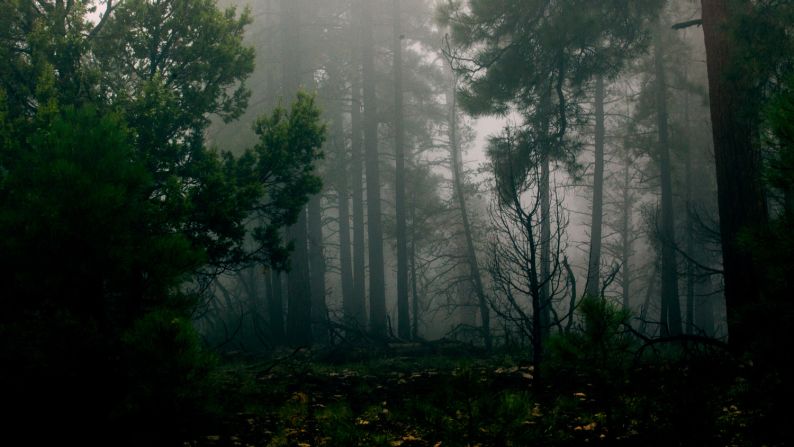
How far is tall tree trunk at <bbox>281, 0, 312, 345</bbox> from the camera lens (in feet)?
48.0

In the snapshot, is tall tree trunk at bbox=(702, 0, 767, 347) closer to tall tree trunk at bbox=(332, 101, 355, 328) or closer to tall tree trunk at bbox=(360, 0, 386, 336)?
tall tree trunk at bbox=(360, 0, 386, 336)

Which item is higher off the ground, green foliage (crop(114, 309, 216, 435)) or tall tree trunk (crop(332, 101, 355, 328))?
tall tree trunk (crop(332, 101, 355, 328))

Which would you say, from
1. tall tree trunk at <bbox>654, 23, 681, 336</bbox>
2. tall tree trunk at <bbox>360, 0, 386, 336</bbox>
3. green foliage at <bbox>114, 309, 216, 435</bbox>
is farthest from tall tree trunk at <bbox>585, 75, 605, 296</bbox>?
green foliage at <bbox>114, 309, 216, 435</bbox>

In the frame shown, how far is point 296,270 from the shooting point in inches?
583

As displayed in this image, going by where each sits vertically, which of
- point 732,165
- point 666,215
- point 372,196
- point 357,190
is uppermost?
point 357,190

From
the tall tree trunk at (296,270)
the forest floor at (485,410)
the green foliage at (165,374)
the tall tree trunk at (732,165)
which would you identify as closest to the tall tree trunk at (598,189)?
the tall tree trunk at (296,270)

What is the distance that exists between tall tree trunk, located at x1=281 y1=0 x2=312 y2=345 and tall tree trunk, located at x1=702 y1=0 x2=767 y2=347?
389 inches

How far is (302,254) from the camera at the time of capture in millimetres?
14938

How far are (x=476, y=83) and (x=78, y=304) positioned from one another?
891 cm

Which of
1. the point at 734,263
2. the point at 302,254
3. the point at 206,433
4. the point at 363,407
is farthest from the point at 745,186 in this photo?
the point at 302,254

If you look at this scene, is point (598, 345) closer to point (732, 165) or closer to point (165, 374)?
point (165, 374)

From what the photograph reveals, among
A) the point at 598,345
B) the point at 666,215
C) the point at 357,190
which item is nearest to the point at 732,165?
the point at 598,345

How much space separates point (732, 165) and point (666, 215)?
1049 centimetres

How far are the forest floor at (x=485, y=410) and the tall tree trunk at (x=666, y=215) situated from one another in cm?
1023
